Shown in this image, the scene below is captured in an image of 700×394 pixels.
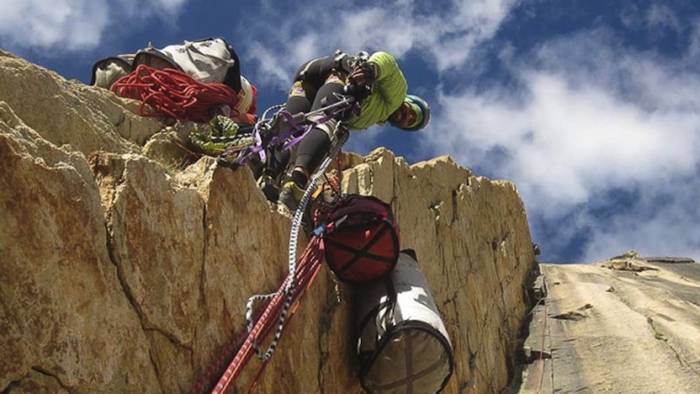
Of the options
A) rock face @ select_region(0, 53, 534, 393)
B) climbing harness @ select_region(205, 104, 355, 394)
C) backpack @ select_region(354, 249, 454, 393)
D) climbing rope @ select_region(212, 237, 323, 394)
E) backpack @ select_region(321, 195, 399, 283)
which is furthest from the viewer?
backpack @ select_region(321, 195, 399, 283)

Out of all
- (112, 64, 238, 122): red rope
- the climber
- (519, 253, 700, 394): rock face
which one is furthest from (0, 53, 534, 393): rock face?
(519, 253, 700, 394): rock face

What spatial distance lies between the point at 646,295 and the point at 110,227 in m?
11.5

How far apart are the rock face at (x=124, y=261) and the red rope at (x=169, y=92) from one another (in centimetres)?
28

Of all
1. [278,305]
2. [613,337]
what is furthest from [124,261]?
[613,337]

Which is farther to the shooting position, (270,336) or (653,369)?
(653,369)

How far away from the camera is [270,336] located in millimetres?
4000

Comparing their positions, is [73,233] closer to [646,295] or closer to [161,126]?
[161,126]

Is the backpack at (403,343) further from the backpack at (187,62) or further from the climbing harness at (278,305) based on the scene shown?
the backpack at (187,62)

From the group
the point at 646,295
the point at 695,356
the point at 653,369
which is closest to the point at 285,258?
the point at 653,369

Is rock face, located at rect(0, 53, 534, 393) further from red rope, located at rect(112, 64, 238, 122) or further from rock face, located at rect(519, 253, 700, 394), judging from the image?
rock face, located at rect(519, 253, 700, 394)

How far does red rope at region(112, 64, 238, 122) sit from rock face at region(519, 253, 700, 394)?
18.3 feet

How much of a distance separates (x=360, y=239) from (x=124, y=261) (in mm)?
1999

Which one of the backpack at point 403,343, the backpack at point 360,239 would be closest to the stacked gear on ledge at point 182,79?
the backpack at point 360,239

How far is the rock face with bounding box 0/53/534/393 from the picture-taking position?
2.64 meters
